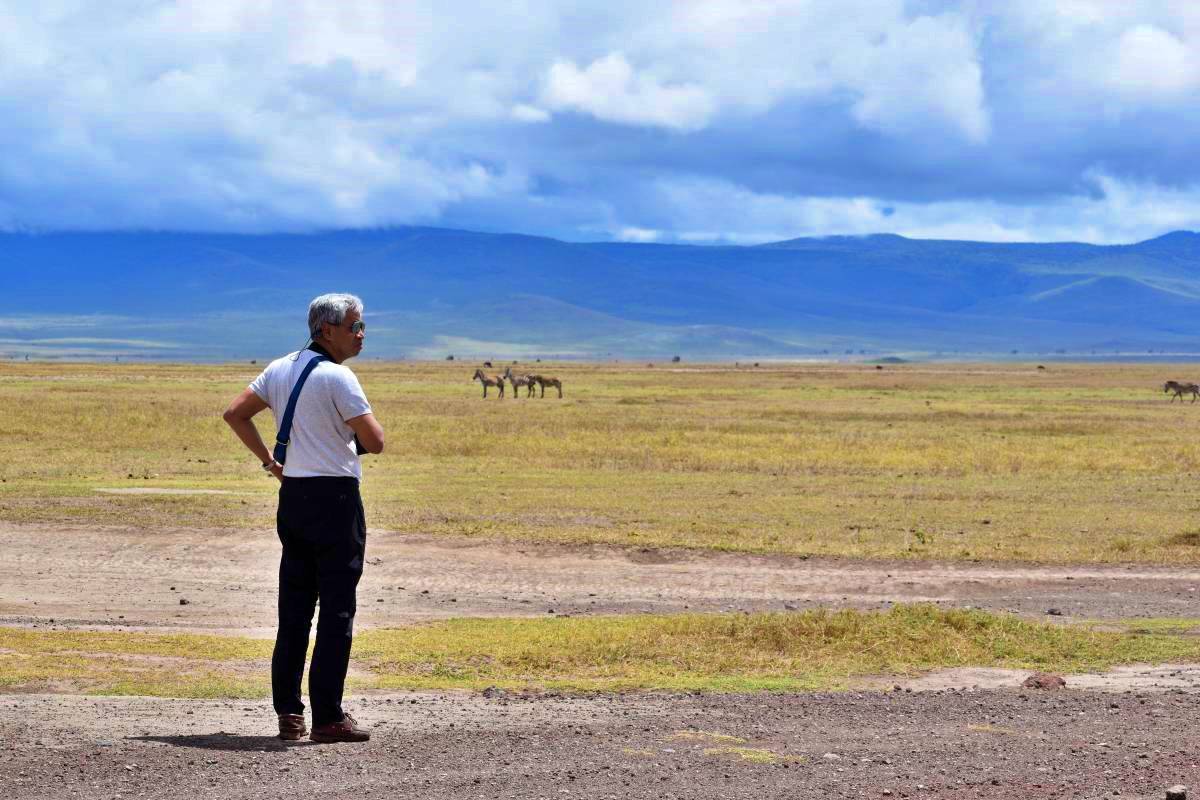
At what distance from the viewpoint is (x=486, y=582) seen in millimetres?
16078

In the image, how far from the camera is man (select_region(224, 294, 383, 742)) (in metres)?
7.95

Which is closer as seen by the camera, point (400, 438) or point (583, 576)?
point (583, 576)

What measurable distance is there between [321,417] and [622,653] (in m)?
3.99

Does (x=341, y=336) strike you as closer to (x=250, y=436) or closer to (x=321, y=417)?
(x=321, y=417)

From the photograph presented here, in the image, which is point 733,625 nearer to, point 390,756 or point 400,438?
point 390,756

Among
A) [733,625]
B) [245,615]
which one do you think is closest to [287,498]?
[733,625]

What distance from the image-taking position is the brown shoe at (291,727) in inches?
313

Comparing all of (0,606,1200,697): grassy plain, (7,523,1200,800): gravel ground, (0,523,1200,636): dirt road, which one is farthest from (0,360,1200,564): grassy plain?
(7,523,1200,800): gravel ground

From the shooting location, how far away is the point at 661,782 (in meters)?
7.18

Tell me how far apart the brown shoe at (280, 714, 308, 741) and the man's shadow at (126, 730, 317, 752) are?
36 millimetres

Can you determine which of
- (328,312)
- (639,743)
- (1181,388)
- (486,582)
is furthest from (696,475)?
(1181,388)

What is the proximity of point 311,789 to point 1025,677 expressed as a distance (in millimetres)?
5681

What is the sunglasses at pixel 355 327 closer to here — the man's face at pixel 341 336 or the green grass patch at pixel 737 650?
the man's face at pixel 341 336

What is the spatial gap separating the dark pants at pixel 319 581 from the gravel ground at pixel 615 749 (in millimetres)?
319
